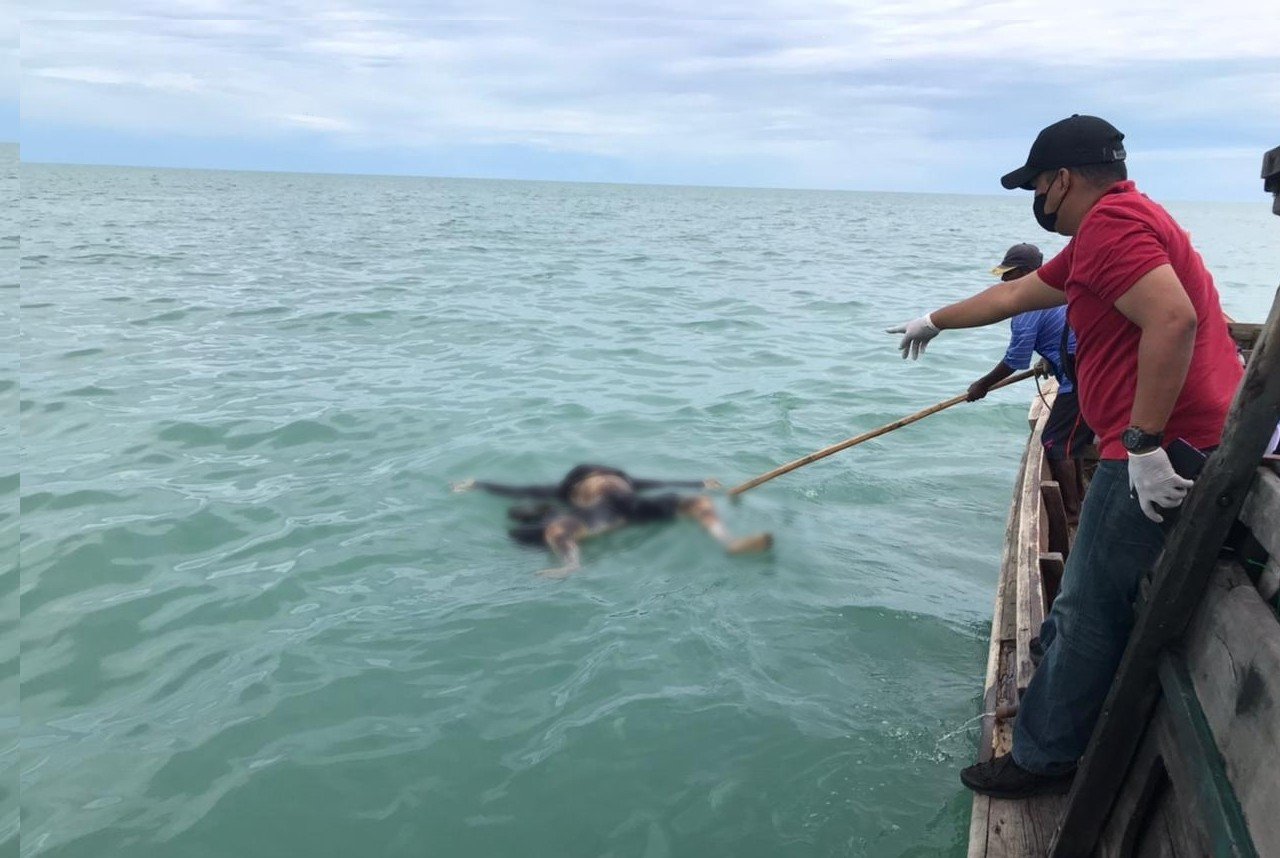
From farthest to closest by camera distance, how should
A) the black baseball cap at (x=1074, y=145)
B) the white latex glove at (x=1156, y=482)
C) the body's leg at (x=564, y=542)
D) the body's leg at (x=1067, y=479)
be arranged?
the body's leg at (x=564, y=542) < the body's leg at (x=1067, y=479) < the black baseball cap at (x=1074, y=145) < the white latex glove at (x=1156, y=482)

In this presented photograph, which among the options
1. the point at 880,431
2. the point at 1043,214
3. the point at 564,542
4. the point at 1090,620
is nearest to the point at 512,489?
the point at 564,542

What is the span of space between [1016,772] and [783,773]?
1.62 metres

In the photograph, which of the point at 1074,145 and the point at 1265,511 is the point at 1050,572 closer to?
the point at 1074,145

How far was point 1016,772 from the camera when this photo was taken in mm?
3352

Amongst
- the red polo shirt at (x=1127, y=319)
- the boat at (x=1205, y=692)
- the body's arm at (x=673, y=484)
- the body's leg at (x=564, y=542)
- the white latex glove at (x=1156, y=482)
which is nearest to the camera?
the boat at (x=1205, y=692)

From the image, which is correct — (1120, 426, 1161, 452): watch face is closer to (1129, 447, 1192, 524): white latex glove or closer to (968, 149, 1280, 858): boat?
(1129, 447, 1192, 524): white latex glove

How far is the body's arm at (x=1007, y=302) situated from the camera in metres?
3.44

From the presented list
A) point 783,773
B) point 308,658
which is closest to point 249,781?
point 308,658

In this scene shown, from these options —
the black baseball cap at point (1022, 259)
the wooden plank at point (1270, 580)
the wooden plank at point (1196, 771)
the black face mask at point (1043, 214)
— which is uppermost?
the black face mask at point (1043, 214)

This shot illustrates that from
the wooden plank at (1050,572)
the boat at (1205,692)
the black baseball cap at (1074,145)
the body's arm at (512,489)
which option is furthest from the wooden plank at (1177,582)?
the body's arm at (512,489)

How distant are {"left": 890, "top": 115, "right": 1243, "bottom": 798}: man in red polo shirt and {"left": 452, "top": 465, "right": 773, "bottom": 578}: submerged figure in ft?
14.1

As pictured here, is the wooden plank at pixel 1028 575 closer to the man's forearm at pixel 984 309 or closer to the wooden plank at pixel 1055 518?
the wooden plank at pixel 1055 518

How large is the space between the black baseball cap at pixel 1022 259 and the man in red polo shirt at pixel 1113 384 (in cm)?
294

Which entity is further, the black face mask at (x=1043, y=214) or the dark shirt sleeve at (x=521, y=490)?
the dark shirt sleeve at (x=521, y=490)
